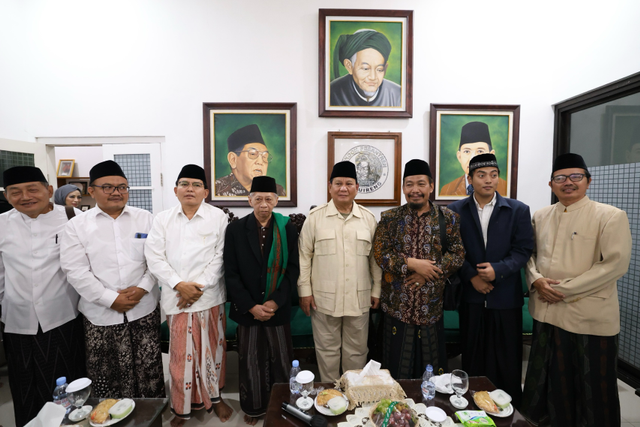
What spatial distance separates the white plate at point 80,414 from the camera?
147cm

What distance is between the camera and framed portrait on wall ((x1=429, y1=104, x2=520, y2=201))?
3330 millimetres

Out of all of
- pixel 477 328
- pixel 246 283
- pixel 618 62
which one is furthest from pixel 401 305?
pixel 618 62

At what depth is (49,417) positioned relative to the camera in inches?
48.9

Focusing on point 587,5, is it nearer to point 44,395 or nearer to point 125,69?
point 125,69

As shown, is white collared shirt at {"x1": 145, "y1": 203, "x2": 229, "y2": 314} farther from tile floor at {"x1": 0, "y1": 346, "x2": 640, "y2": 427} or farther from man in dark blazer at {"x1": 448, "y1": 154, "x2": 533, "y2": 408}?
man in dark blazer at {"x1": 448, "y1": 154, "x2": 533, "y2": 408}

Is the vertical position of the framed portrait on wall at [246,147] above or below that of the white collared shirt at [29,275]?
above

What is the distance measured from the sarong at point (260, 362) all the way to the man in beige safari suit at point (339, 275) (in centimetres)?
26

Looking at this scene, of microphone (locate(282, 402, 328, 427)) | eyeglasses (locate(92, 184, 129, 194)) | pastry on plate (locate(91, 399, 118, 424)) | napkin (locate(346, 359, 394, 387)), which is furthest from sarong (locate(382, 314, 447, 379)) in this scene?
eyeglasses (locate(92, 184, 129, 194))

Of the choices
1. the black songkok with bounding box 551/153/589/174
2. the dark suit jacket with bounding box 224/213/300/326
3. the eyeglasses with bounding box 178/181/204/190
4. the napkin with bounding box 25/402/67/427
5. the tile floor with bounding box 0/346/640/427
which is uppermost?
the black songkok with bounding box 551/153/589/174

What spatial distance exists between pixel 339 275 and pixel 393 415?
99cm

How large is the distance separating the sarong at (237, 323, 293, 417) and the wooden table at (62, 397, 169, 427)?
63cm

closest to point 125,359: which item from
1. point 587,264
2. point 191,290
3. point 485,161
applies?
point 191,290

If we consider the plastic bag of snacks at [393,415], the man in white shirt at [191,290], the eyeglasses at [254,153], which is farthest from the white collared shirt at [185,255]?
the plastic bag of snacks at [393,415]

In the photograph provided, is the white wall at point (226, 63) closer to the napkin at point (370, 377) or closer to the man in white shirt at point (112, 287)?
the man in white shirt at point (112, 287)
